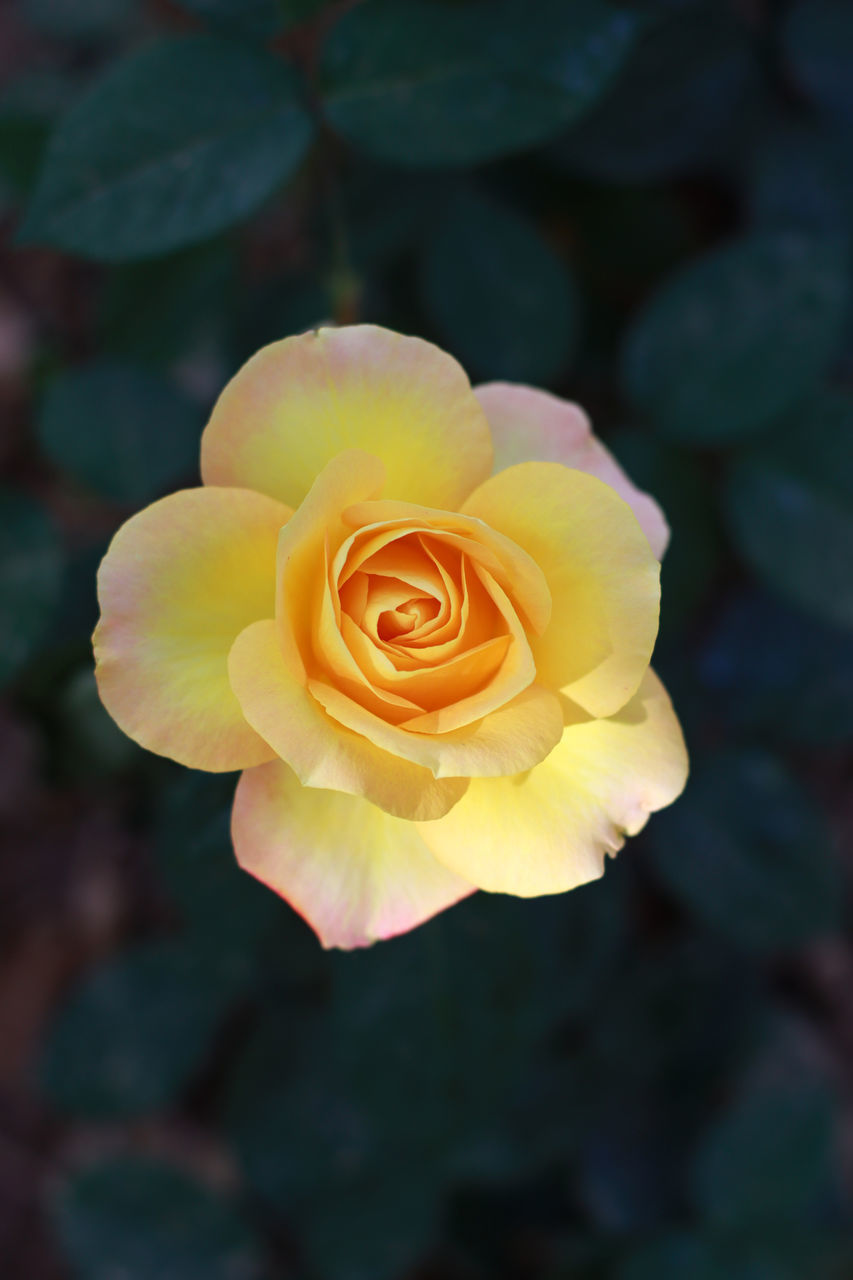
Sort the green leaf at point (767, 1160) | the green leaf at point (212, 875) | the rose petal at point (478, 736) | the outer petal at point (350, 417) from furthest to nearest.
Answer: the green leaf at point (767, 1160), the green leaf at point (212, 875), the outer petal at point (350, 417), the rose petal at point (478, 736)

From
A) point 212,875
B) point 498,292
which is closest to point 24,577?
point 212,875

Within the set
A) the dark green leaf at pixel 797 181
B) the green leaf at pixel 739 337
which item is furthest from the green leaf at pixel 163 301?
the dark green leaf at pixel 797 181

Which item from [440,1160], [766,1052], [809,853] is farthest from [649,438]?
[766,1052]

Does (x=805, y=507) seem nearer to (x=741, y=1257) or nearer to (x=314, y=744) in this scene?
(x=314, y=744)

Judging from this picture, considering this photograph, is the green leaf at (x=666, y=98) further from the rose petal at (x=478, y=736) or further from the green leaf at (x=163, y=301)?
the rose petal at (x=478, y=736)

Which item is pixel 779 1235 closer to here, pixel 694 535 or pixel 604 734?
pixel 694 535

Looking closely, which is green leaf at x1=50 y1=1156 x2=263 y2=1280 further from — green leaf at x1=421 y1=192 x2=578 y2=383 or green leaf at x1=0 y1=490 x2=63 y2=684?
green leaf at x1=421 y1=192 x2=578 y2=383
